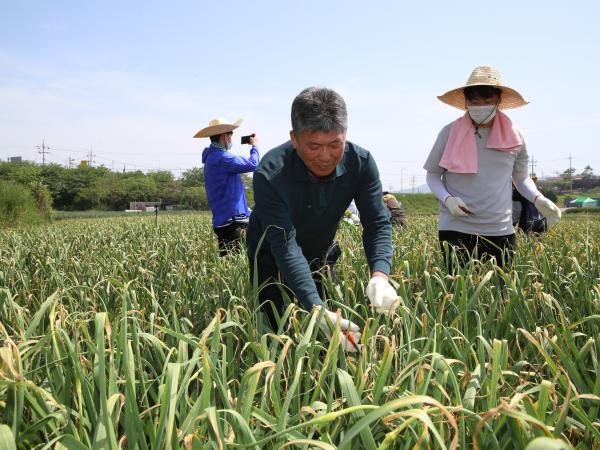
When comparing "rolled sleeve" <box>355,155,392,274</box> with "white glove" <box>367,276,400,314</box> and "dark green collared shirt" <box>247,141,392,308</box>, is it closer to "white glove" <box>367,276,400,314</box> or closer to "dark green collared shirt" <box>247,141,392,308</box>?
"dark green collared shirt" <box>247,141,392,308</box>

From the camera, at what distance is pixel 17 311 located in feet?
5.64

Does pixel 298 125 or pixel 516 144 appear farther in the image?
pixel 516 144

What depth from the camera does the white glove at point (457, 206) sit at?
8.55 ft

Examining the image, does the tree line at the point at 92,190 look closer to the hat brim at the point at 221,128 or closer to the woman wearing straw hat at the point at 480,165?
the hat brim at the point at 221,128

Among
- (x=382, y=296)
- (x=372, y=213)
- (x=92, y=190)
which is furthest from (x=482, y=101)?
(x=92, y=190)

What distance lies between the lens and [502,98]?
9.68ft

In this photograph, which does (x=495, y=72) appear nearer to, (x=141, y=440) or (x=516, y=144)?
(x=516, y=144)

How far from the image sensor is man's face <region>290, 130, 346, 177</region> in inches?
61.4

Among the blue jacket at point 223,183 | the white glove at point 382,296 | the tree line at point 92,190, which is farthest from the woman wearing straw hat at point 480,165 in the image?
the tree line at point 92,190

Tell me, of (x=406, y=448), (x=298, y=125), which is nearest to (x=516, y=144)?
(x=298, y=125)

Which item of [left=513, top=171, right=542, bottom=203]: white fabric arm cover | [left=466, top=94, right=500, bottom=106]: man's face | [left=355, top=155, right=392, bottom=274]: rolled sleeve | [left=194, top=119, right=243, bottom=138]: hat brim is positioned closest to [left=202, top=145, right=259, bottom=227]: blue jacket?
[left=194, top=119, right=243, bottom=138]: hat brim

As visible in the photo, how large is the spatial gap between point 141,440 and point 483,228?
2205mm

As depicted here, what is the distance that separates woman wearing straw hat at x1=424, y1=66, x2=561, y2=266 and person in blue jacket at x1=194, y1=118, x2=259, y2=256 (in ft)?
5.00

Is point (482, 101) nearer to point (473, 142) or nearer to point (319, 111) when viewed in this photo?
point (473, 142)
